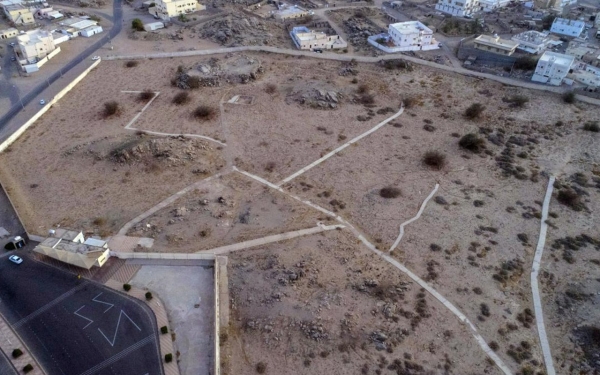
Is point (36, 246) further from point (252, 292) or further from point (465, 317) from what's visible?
point (465, 317)

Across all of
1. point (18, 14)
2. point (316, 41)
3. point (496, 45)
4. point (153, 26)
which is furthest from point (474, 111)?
point (18, 14)

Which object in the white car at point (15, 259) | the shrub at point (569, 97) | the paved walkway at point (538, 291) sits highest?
the white car at point (15, 259)

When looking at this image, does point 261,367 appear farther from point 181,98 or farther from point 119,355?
point 181,98

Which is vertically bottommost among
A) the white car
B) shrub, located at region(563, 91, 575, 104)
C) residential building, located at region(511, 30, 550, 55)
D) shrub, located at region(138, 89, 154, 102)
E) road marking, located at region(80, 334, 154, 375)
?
shrub, located at region(138, 89, 154, 102)

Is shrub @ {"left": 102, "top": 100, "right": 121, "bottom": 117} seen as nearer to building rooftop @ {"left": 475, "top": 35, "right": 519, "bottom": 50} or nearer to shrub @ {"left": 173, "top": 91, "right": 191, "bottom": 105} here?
shrub @ {"left": 173, "top": 91, "right": 191, "bottom": 105}

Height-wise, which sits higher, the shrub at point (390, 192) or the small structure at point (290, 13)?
the small structure at point (290, 13)

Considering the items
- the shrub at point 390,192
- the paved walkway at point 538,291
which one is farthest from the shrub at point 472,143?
the shrub at point 390,192

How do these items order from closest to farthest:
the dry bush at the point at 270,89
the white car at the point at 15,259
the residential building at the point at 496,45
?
1. the white car at the point at 15,259
2. the dry bush at the point at 270,89
3. the residential building at the point at 496,45

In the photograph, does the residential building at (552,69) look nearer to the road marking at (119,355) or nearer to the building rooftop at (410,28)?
the building rooftop at (410,28)

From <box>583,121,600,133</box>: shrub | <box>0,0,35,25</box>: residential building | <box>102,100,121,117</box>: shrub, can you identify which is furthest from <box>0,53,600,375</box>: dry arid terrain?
<box>0,0,35,25</box>: residential building
